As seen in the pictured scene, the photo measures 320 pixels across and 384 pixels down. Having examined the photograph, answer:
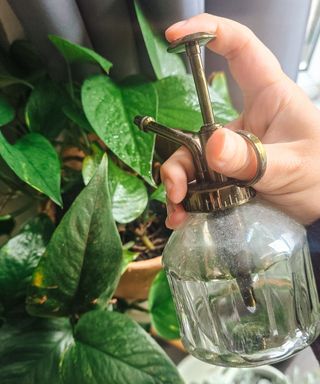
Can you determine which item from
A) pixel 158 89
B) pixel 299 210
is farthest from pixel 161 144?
pixel 299 210

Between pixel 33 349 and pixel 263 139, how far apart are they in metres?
0.33

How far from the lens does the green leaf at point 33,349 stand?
48 centimetres

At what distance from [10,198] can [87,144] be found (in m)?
0.15

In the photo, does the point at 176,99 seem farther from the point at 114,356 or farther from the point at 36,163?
the point at 114,356

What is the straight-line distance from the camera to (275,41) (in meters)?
0.65

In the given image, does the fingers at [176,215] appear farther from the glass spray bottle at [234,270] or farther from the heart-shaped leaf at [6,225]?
the heart-shaped leaf at [6,225]

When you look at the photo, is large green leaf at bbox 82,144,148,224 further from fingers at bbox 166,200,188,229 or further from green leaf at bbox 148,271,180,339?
fingers at bbox 166,200,188,229

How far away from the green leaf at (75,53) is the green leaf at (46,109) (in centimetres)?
6

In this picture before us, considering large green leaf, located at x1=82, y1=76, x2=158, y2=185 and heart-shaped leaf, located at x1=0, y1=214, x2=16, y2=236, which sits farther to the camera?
heart-shaped leaf, located at x1=0, y1=214, x2=16, y2=236

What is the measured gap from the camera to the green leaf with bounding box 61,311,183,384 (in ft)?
1.45

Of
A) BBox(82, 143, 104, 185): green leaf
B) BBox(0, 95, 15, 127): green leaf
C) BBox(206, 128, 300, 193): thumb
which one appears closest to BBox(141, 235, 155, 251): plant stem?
BBox(82, 143, 104, 185): green leaf

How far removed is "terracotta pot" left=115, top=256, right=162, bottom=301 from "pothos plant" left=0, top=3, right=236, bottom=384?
20mm

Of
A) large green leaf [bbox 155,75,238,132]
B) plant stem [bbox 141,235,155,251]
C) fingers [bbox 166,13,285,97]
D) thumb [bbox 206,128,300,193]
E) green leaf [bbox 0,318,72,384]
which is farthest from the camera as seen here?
plant stem [bbox 141,235,155,251]

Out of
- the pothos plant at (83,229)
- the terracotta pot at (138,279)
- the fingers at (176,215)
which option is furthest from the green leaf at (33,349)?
the fingers at (176,215)
